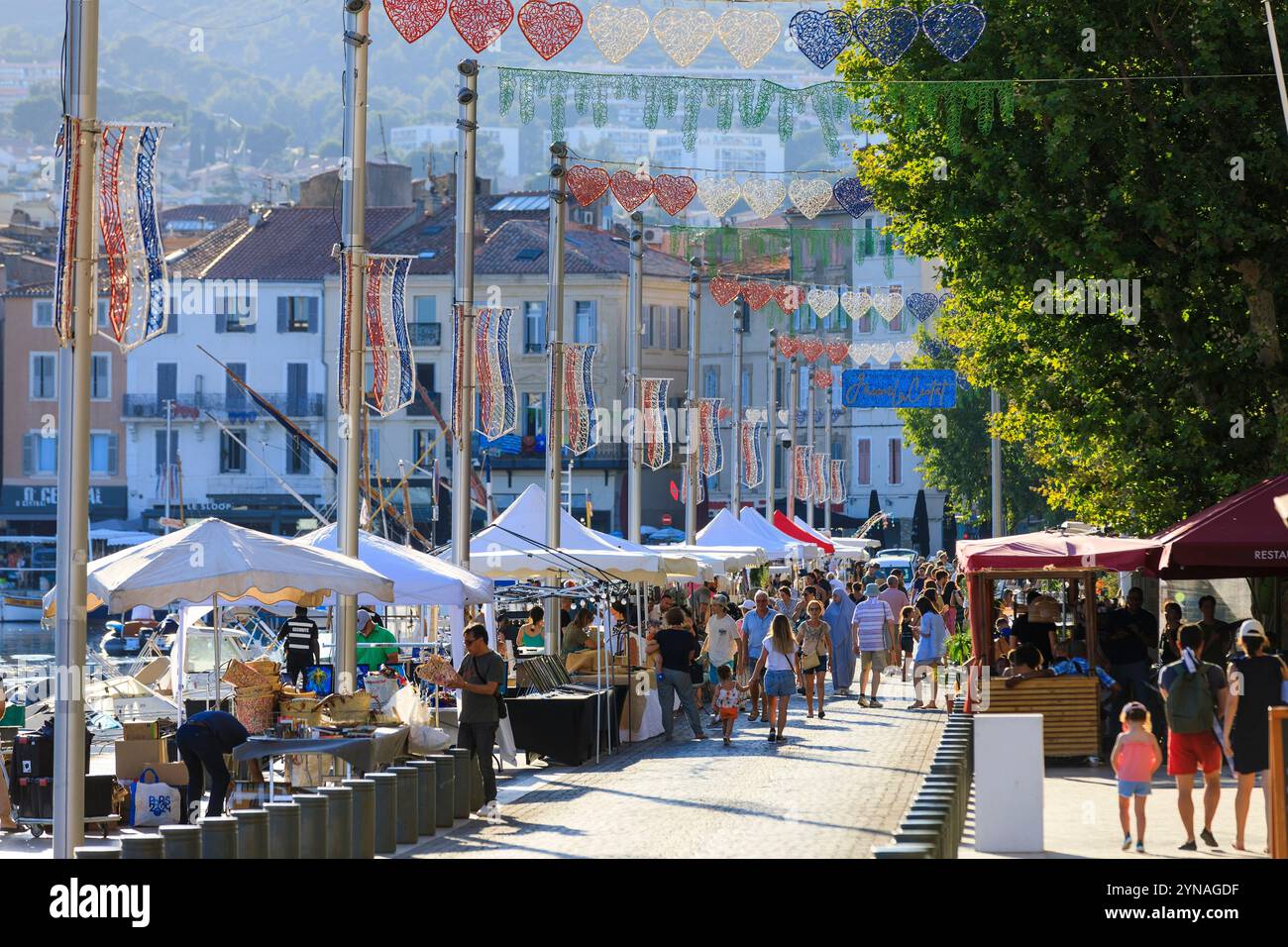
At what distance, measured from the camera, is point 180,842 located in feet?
43.2

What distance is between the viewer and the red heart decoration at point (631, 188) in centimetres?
3475

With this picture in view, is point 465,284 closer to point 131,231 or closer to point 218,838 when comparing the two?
point 131,231

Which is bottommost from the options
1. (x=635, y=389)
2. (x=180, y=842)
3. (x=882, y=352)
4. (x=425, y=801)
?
(x=425, y=801)

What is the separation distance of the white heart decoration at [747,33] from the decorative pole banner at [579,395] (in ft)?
41.0

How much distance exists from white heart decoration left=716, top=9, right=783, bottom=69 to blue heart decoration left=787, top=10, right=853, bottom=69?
1815 millimetres

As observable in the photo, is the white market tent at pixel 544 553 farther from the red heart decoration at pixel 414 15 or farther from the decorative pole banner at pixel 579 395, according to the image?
the red heart decoration at pixel 414 15

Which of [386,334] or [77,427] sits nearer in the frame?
[77,427]

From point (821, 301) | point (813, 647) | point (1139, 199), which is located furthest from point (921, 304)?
point (1139, 199)

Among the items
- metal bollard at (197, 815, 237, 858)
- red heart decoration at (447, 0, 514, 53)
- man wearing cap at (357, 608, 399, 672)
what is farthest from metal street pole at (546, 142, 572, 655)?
metal bollard at (197, 815, 237, 858)

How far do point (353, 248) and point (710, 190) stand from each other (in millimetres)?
11253

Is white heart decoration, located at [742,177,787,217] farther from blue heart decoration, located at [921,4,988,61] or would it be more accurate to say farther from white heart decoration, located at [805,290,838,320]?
white heart decoration, located at [805,290,838,320]

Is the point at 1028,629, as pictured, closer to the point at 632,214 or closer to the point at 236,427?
the point at 632,214

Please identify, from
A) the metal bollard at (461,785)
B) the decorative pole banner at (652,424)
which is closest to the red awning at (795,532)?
the decorative pole banner at (652,424)

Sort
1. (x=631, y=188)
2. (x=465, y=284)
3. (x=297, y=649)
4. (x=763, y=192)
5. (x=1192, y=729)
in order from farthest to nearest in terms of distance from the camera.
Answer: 1. (x=763, y=192)
2. (x=631, y=188)
3. (x=297, y=649)
4. (x=465, y=284)
5. (x=1192, y=729)
